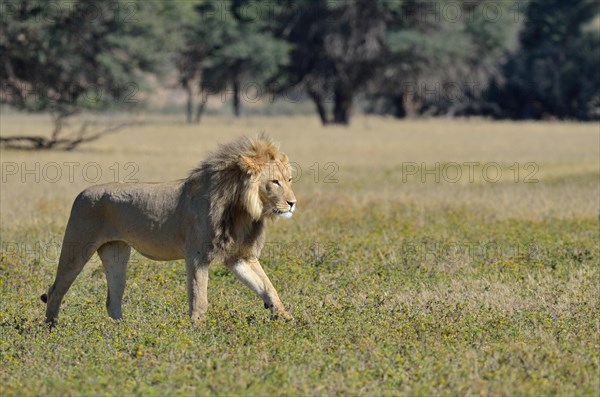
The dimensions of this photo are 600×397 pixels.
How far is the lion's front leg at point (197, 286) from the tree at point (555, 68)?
57.7 meters

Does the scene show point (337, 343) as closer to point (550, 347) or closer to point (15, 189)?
point (550, 347)

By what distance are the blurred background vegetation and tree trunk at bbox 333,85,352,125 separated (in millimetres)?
87

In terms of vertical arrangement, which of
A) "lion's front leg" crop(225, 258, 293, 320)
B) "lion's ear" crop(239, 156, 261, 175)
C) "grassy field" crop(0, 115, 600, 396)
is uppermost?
"lion's ear" crop(239, 156, 261, 175)

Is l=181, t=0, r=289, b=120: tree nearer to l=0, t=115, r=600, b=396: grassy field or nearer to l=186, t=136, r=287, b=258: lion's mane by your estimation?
l=0, t=115, r=600, b=396: grassy field

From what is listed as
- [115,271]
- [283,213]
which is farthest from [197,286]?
[115,271]

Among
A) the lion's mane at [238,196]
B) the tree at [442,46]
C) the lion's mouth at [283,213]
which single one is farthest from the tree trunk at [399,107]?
the lion's mouth at [283,213]

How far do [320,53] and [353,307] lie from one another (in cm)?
4906

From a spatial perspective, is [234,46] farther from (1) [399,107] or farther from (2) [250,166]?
(2) [250,166]

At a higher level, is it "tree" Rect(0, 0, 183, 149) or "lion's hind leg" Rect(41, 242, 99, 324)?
"tree" Rect(0, 0, 183, 149)

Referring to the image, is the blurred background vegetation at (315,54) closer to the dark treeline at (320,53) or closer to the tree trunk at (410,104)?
the dark treeline at (320,53)

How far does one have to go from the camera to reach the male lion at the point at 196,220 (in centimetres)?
956

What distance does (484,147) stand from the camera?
4084 centimetres

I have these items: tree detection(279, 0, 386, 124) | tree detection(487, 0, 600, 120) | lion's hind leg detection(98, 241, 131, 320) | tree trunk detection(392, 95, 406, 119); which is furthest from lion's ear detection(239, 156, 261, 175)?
tree trunk detection(392, 95, 406, 119)

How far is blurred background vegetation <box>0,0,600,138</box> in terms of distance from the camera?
118 ft
